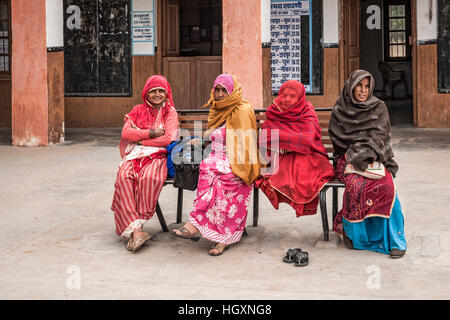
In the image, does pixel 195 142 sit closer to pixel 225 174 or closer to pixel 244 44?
pixel 225 174

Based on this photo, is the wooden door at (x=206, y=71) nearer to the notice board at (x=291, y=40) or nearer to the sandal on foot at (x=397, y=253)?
the notice board at (x=291, y=40)

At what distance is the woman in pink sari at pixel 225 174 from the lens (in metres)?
4.11

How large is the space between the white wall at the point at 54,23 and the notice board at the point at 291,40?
3597mm

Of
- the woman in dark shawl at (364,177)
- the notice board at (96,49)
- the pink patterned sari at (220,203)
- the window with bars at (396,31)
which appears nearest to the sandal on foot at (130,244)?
the pink patterned sari at (220,203)

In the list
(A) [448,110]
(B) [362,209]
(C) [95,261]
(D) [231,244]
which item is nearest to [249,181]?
(D) [231,244]

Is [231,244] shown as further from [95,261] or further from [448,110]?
[448,110]

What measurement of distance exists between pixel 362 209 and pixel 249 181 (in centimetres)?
75

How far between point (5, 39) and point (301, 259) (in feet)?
33.1

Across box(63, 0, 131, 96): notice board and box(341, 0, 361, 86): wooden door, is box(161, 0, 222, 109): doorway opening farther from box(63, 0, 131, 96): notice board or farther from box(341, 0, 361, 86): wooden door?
box(341, 0, 361, 86): wooden door

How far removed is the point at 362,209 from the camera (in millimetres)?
3992

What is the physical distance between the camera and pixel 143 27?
1148 cm

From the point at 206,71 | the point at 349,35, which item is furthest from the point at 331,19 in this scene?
the point at 206,71

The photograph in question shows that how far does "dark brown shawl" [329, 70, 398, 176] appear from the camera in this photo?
13.1 feet

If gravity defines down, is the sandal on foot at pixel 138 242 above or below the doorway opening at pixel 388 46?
below
